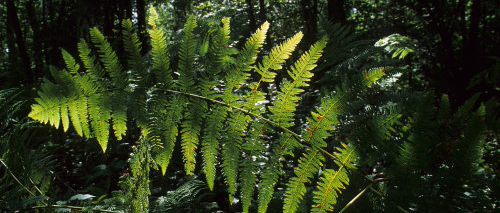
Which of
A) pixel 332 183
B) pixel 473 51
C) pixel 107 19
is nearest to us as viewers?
pixel 332 183

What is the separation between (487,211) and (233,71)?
78 centimetres

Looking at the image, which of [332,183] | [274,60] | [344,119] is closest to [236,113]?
[274,60]

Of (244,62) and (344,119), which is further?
(344,119)

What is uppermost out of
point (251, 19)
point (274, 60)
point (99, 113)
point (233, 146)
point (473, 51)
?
point (251, 19)

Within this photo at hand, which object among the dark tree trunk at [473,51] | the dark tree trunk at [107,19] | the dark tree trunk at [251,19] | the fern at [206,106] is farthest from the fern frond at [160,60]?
the dark tree trunk at [473,51]

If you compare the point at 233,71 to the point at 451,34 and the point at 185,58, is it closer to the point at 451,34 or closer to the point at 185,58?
the point at 185,58

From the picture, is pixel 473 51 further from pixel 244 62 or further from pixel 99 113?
pixel 99 113

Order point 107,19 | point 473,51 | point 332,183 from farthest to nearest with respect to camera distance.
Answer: point 473,51, point 107,19, point 332,183

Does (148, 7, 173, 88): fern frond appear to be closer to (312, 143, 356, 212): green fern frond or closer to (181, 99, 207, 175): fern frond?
(181, 99, 207, 175): fern frond

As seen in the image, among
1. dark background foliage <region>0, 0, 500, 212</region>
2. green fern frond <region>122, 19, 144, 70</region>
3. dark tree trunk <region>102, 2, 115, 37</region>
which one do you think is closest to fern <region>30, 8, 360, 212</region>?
green fern frond <region>122, 19, 144, 70</region>

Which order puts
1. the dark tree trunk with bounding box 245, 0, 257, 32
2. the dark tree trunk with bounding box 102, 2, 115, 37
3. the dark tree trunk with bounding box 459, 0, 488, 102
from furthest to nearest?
the dark tree trunk with bounding box 459, 0, 488, 102 → the dark tree trunk with bounding box 102, 2, 115, 37 → the dark tree trunk with bounding box 245, 0, 257, 32

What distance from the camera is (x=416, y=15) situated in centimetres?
1063

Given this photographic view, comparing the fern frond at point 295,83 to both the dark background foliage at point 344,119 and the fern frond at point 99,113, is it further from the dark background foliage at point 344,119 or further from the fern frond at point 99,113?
the fern frond at point 99,113

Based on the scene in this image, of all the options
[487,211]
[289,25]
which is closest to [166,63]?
[487,211]
